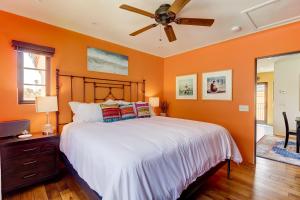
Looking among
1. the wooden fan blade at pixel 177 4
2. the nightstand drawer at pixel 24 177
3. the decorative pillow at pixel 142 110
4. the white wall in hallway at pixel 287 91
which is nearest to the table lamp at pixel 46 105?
the nightstand drawer at pixel 24 177

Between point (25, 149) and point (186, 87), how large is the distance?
11.9 ft

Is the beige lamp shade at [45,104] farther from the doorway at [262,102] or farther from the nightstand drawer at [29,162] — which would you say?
the doorway at [262,102]

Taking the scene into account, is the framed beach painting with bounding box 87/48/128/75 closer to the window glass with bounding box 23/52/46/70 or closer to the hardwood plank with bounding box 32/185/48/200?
the window glass with bounding box 23/52/46/70

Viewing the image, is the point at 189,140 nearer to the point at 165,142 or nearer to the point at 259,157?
the point at 165,142

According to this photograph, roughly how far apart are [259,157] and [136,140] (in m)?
3.10

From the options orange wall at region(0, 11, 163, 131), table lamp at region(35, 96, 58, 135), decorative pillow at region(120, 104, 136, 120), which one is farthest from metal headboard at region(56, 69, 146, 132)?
decorative pillow at region(120, 104, 136, 120)

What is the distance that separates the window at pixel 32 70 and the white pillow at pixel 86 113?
0.58 meters

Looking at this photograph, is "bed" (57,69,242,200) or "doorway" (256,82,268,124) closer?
"bed" (57,69,242,200)

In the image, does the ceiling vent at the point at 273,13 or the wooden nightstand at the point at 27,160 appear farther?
the ceiling vent at the point at 273,13

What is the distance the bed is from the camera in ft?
3.91

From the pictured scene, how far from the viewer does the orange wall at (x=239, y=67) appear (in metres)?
2.78

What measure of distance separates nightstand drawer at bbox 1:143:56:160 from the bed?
0.42m

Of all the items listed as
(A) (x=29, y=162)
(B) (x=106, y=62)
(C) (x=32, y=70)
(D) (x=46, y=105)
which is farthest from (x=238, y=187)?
(C) (x=32, y=70)

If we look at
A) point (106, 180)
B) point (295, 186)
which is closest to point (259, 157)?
point (295, 186)
